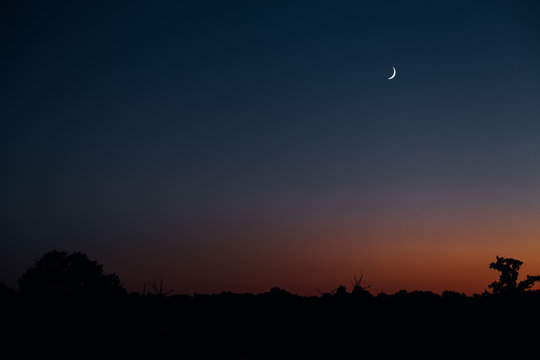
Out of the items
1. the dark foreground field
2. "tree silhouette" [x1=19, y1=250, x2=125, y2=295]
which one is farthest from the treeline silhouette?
"tree silhouette" [x1=19, y1=250, x2=125, y2=295]

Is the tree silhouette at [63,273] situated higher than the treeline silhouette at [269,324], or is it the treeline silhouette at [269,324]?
the tree silhouette at [63,273]

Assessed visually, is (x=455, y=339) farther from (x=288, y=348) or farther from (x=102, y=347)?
(x=102, y=347)

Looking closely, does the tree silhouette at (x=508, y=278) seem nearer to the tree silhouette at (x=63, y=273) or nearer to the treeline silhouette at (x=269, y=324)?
the treeline silhouette at (x=269, y=324)

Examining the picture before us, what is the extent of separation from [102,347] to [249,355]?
4331mm

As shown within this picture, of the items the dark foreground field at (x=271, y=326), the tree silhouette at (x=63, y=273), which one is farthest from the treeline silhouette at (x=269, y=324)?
the tree silhouette at (x=63, y=273)

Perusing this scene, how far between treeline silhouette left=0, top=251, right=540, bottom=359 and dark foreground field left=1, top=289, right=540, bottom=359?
0.04 metres

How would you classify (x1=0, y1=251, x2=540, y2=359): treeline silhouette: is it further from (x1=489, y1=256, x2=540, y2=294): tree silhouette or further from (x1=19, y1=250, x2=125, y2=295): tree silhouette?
(x1=19, y1=250, x2=125, y2=295): tree silhouette

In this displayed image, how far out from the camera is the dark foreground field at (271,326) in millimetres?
13289

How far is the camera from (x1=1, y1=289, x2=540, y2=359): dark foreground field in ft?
43.6

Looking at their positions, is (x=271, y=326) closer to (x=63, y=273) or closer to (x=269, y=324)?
(x=269, y=324)

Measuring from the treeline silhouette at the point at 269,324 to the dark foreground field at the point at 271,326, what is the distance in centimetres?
4

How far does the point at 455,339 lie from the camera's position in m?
16.4

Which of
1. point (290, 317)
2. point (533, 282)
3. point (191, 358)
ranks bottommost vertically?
point (191, 358)

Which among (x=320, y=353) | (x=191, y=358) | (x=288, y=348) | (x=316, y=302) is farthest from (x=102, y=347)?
(x=316, y=302)
